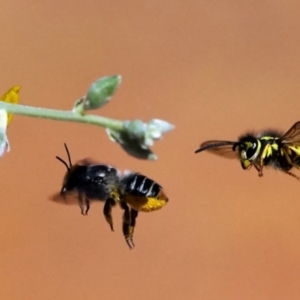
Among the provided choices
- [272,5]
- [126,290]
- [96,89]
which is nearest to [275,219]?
[126,290]

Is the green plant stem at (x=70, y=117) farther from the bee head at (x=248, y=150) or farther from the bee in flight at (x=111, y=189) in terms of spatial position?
the bee head at (x=248, y=150)

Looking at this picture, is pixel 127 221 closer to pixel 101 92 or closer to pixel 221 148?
pixel 221 148

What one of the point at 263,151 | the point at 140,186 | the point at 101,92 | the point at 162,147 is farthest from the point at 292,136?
the point at 162,147

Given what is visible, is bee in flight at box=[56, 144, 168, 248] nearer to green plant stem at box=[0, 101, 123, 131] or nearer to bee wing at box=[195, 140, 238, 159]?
bee wing at box=[195, 140, 238, 159]

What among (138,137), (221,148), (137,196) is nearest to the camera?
(138,137)

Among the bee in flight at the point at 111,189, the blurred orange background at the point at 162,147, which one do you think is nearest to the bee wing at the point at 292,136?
the bee in flight at the point at 111,189

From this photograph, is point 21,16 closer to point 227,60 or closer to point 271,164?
point 227,60

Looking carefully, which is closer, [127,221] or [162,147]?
[127,221]

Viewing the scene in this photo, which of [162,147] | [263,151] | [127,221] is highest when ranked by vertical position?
[162,147]
